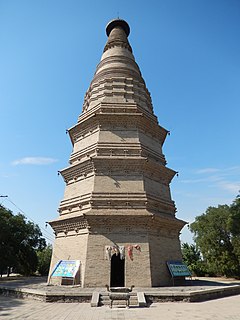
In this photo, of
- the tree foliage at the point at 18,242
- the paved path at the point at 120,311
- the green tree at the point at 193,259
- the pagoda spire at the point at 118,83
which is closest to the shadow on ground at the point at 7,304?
the paved path at the point at 120,311

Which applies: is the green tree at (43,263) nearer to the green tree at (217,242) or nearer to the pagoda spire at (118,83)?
the green tree at (217,242)

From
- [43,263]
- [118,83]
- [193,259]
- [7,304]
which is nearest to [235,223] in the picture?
[193,259]

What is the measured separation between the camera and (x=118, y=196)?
15.3m

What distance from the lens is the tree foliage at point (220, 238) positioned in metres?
28.8

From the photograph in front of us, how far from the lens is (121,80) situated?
67.1 feet

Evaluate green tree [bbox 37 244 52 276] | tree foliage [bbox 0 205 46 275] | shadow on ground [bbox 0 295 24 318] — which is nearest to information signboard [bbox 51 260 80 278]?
shadow on ground [bbox 0 295 24 318]

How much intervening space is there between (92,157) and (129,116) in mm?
4170

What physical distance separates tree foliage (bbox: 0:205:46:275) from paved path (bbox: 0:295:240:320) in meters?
17.6

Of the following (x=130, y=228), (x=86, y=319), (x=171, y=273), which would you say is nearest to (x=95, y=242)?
(x=130, y=228)

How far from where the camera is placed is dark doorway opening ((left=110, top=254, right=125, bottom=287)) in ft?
47.5

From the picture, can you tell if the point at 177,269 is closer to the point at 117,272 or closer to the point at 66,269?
the point at 117,272

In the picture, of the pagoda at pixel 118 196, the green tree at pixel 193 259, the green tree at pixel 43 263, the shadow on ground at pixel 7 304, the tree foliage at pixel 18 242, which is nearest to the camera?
the shadow on ground at pixel 7 304

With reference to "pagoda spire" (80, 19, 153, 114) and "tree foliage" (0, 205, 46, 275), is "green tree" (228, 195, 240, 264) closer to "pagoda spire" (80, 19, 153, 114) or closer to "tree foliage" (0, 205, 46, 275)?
"pagoda spire" (80, 19, 153, 114)

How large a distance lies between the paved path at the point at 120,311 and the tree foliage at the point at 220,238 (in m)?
19.1
